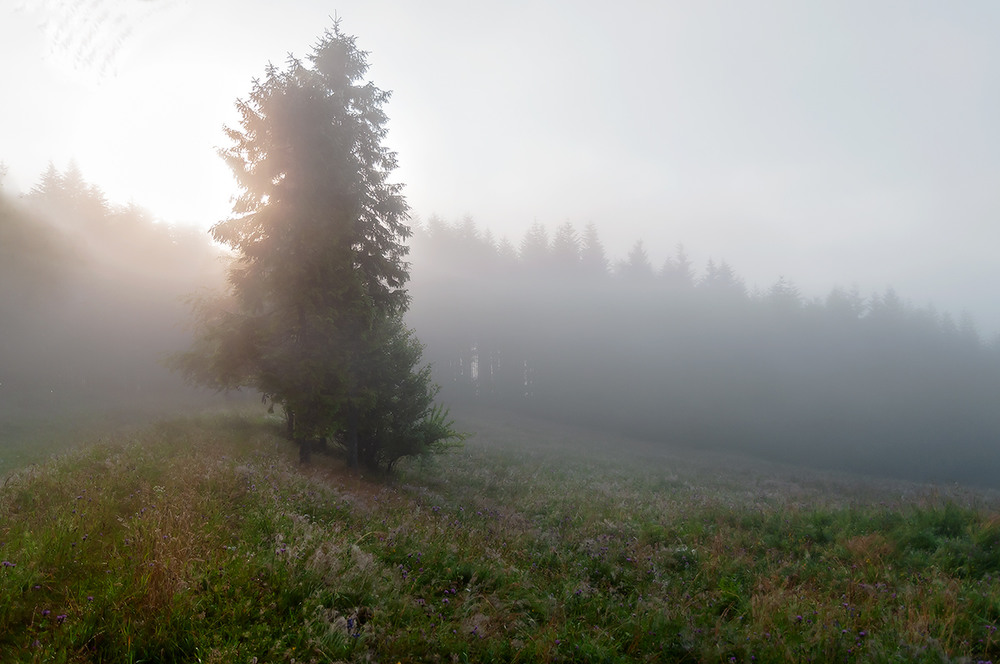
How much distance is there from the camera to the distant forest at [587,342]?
32.6 metres

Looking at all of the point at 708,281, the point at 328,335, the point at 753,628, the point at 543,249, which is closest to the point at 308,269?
the point at 328,335

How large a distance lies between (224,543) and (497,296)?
56869 millimetres

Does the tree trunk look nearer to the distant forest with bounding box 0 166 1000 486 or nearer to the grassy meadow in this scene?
the grassy meadow

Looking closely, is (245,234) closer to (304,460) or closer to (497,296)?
(304,460)

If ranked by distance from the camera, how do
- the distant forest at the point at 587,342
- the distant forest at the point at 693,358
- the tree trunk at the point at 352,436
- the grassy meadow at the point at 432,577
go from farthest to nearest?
the distant forest at the point at 693,358, the distant forest at the point at 587,342, the tree trunk at the point at 352,436, the grassy meadow at the point at 432,577

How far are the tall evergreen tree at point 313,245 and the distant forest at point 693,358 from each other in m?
37.1

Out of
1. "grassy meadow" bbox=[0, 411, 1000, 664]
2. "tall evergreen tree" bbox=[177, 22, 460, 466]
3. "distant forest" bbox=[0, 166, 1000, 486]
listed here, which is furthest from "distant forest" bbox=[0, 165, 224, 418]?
"grassy meadow" bbox=[0, 411, 1000, 664]

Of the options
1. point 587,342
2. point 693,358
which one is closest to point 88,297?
point 587,342

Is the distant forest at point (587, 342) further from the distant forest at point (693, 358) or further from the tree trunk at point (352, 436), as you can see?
the tree trunk at point (352, 436)

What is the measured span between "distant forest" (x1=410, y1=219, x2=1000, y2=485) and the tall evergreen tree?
122ft

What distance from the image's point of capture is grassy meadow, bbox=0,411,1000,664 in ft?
11.9

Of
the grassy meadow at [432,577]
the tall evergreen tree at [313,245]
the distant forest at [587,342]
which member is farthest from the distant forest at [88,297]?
the grassy meadow at [432,577]

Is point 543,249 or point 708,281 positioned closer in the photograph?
point 543,249

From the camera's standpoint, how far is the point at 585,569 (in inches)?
278
